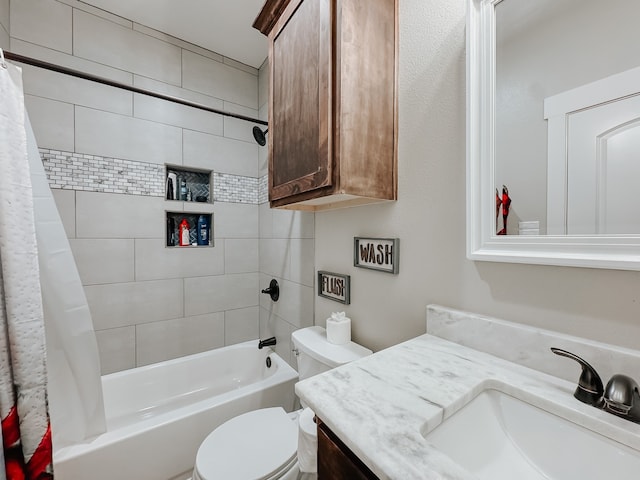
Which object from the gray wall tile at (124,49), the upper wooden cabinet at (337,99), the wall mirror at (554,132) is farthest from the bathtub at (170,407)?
the gray wall tile at (124,49)

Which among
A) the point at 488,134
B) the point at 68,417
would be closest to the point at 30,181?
the point at 68,417

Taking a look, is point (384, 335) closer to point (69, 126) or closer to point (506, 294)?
point (506, 294)

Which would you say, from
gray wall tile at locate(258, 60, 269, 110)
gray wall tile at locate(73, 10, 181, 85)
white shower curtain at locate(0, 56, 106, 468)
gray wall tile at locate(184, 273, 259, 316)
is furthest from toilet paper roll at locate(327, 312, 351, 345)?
gray wall tile at locate(73, 10, 181, 85)

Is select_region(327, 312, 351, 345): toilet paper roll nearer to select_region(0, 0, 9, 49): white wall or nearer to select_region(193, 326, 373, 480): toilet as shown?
select_region(193, 326, 373, 480): toilet

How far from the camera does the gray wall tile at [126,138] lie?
5.21 feet

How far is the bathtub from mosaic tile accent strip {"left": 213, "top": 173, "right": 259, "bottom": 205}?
1156 millimetres

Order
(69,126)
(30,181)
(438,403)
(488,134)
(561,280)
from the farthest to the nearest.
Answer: (69,126) → (30,181) → (488,134) → (561,280) → (438,403)

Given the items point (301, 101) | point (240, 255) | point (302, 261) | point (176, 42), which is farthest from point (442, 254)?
point (176, 42)

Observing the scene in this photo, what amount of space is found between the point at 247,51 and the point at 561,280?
2310mm

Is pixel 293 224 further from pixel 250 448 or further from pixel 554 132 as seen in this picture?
pixel 554 132

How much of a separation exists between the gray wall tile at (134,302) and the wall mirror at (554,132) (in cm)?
189

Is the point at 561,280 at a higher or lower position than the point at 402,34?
lower

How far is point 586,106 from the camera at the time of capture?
598 millimetres

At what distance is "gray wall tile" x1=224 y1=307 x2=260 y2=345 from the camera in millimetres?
2089
